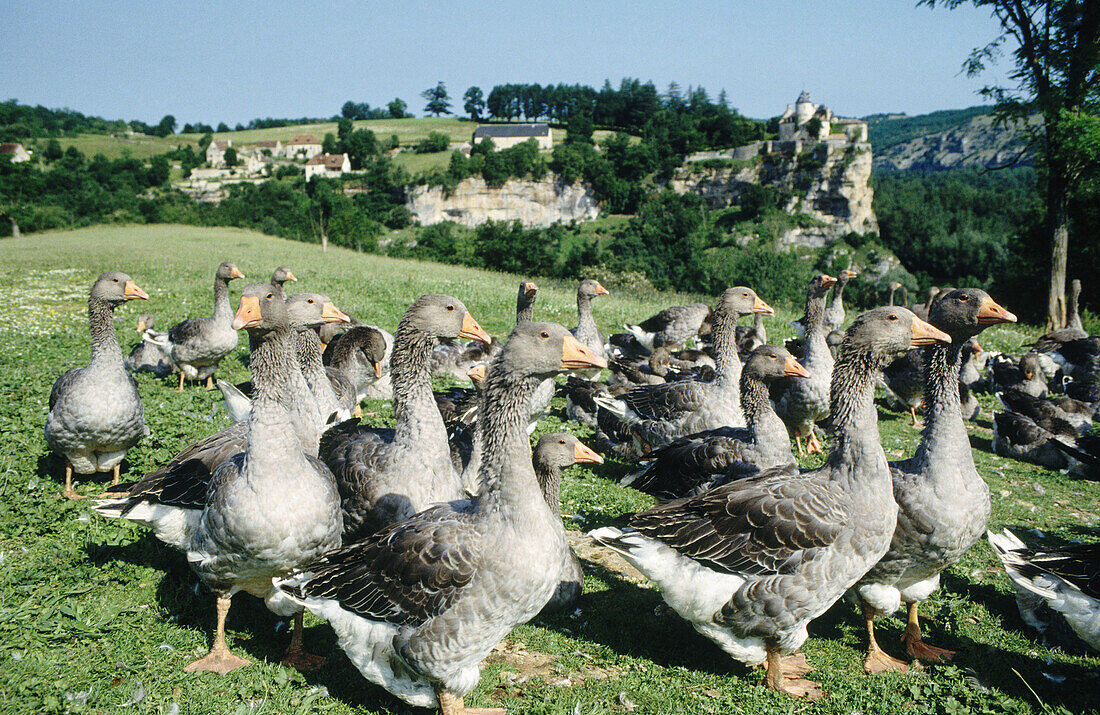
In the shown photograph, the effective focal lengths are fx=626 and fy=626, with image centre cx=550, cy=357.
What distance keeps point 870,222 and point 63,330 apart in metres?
126

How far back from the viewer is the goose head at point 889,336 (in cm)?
558

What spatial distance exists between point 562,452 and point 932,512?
132 inches

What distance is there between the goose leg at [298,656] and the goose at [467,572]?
765mm

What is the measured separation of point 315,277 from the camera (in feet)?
101

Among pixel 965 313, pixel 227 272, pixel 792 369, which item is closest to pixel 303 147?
pixel 227 272

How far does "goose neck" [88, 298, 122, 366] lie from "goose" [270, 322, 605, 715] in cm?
531

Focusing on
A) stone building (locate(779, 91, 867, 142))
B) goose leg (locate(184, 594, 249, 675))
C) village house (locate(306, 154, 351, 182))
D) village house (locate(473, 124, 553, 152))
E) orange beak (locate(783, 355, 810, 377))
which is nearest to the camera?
goose leg (locate(184, 594, 249, 675))

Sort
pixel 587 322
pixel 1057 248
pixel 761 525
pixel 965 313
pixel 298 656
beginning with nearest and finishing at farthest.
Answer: pixel 761 525 → pixel 298 656 → pixel 965 313 → pixel 587 322 → pixel 1057 248

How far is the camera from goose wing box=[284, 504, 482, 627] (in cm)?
436

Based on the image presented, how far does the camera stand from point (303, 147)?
15575cm

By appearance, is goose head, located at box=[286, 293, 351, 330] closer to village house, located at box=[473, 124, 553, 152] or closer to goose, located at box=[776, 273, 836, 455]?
goose, located at box=[776, 273, 836, 455]

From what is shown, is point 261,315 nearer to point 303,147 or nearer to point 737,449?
point 737,449

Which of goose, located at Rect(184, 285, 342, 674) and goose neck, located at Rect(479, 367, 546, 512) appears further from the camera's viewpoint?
goose, located at Rect(184, 285, 342, 674)

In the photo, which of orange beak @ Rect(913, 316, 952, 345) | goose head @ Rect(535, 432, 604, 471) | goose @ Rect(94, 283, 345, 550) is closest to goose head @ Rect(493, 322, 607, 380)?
goose head @ Rect(535, 432, 604, 471)
